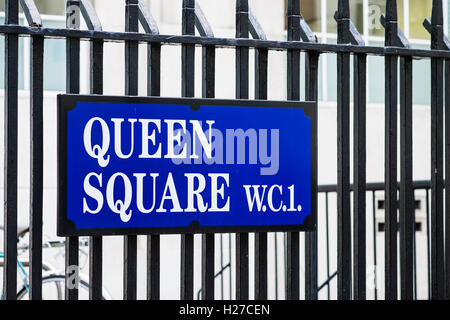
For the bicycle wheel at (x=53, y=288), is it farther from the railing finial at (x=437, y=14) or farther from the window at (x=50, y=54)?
the railing finial at (x=437, y=14)

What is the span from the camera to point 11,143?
311cm

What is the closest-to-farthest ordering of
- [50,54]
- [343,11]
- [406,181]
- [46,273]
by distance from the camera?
[343,11] < [406,181] < [46,273] < [50,54]

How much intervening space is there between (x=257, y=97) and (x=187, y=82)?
0.32 m

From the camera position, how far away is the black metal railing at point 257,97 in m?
3.12

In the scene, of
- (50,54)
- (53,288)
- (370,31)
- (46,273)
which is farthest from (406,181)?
(370,31)

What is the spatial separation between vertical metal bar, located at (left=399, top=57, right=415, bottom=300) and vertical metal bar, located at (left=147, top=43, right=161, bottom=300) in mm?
1203

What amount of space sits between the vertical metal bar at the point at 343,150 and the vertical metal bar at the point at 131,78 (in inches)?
37.2

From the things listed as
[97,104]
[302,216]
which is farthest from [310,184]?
[97,104]

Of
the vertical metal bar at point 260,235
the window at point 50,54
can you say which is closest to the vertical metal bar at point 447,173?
the vertical metal bar at point 260,235

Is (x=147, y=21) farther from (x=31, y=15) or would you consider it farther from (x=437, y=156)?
(x=437, y=156)

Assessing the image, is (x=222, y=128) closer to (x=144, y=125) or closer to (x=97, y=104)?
(x=144, y=125)

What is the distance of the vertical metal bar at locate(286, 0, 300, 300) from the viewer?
348 cm

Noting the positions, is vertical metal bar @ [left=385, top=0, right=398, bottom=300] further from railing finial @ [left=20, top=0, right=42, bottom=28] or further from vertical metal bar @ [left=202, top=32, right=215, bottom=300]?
railing finial @ [left=20, top=0, right=42, bottom=28]

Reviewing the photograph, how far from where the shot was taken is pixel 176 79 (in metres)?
8.12
